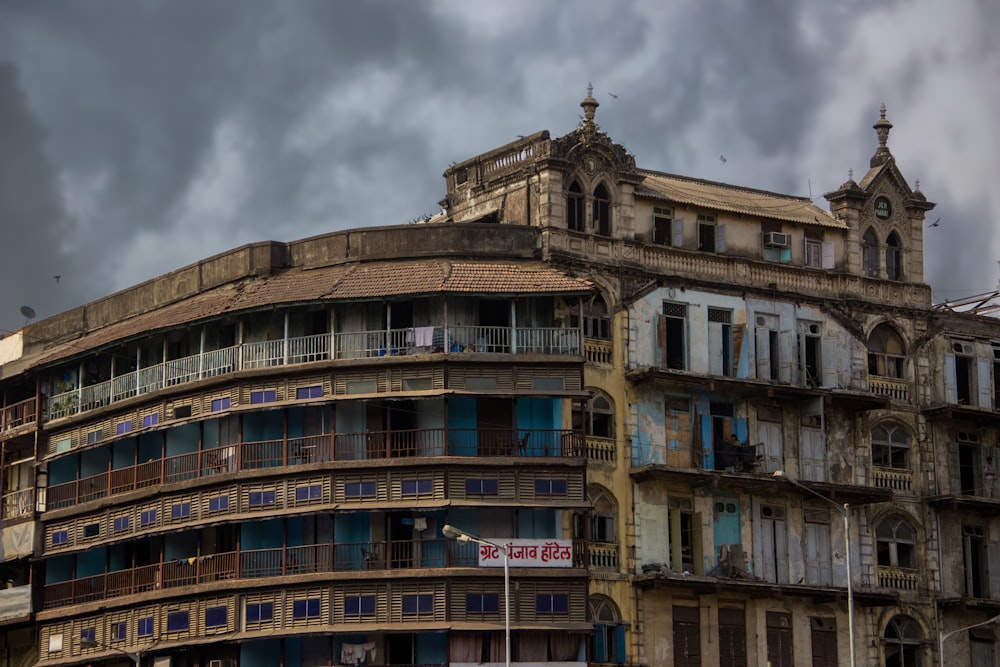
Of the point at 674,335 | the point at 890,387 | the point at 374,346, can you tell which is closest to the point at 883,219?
the point at 890,387

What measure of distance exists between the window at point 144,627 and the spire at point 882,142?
31.0 metres

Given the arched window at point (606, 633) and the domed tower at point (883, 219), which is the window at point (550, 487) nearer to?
the arched window at point (606, 633)

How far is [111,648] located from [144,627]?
1.34 m

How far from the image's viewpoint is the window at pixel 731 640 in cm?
7588

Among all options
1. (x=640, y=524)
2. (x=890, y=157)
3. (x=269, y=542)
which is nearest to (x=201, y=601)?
(x=269, y=542)

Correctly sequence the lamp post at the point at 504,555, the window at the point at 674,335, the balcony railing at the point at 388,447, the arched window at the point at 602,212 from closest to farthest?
the lamp post at the point at 504,555 < the balcony railing at the point at 388,447 < the window at the point at 674,335 < the arched window at the point at 602,212

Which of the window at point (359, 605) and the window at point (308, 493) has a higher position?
the window at point (308, 493)

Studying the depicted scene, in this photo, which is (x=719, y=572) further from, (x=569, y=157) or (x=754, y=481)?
(x=569, y=157)

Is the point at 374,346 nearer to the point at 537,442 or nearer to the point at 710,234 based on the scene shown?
the point at 537,442

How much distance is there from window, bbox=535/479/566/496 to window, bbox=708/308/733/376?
27.4ft

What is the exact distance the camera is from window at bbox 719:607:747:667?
7588 cm

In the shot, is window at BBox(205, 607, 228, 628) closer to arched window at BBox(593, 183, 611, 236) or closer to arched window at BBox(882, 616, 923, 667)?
arched window at BBox(593, 183, 611, 236)

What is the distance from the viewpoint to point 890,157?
84.5 m

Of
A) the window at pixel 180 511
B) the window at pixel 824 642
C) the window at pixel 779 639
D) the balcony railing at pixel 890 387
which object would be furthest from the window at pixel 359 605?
the balcony railing at pixel 890 387
